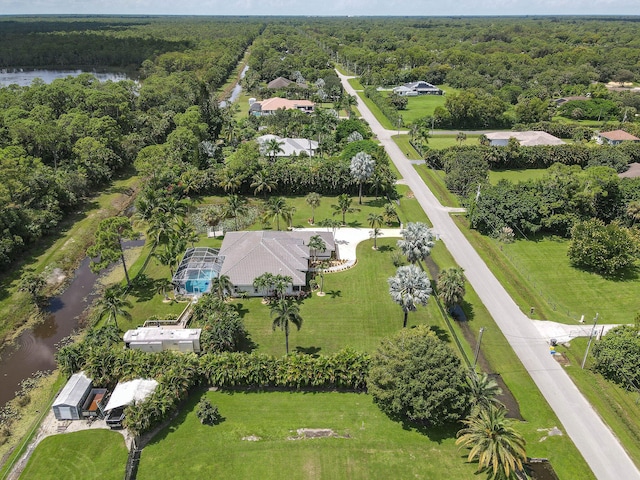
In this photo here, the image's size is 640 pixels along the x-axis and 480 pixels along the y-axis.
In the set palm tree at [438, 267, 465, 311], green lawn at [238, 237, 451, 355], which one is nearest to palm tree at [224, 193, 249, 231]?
green lawn at [238, 237, 451, 355]

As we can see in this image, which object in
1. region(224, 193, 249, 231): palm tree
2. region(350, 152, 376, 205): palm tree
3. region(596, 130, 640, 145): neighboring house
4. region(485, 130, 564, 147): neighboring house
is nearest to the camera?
region(224, 193, 249, 231): palm tree

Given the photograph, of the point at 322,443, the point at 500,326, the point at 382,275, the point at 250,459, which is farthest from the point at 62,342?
the point at 500,326

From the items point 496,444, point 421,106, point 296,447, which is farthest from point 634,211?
point 421,106

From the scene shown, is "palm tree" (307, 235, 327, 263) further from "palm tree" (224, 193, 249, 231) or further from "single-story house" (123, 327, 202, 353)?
"single-story house" (123, 327, 202, 353)

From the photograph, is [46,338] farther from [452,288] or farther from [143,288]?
[452,288]

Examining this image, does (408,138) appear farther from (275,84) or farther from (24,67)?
(24,67)

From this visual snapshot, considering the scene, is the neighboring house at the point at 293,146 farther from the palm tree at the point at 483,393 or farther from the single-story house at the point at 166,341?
the palm tree at the point at 483,393
